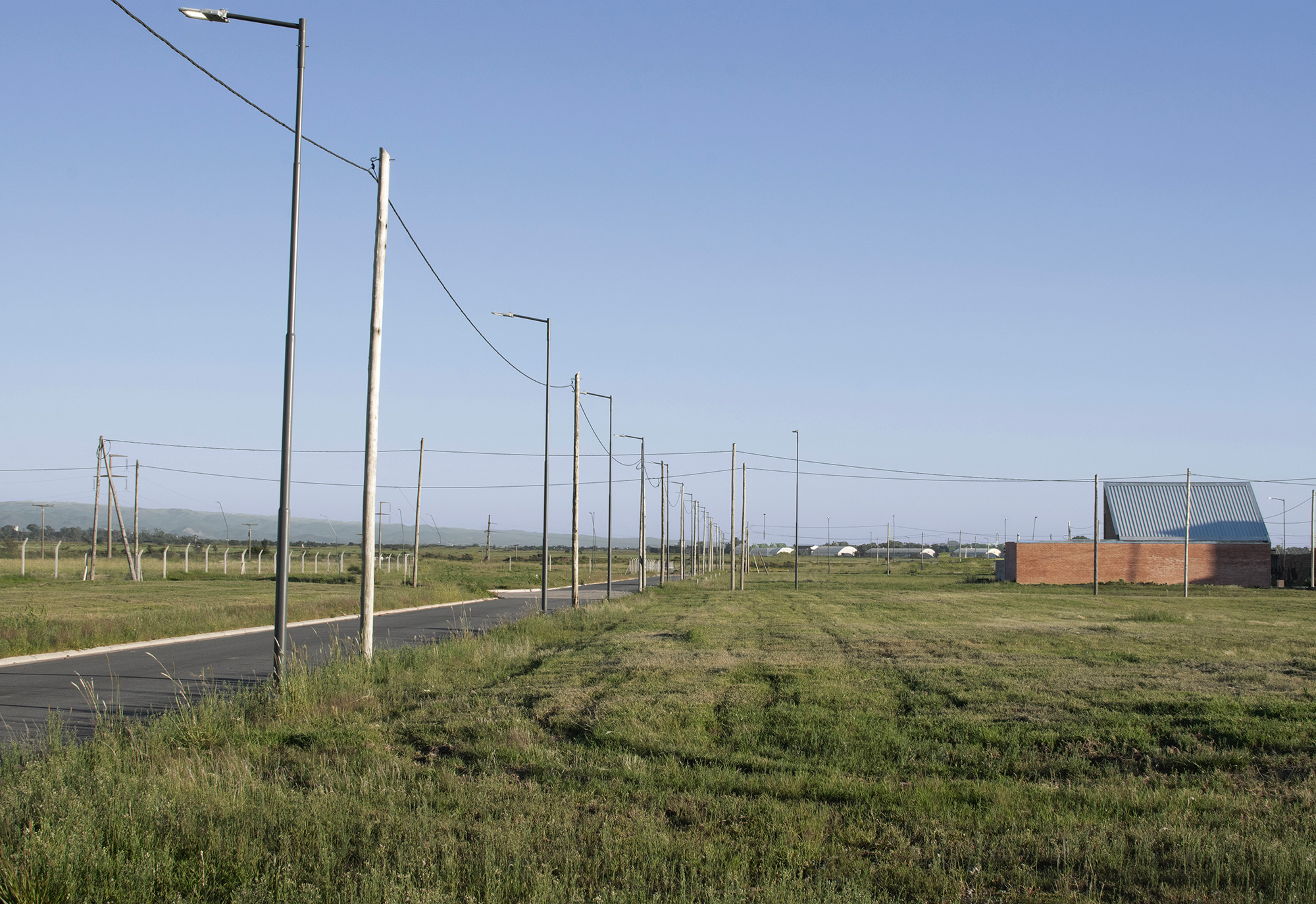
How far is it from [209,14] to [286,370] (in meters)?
4.16

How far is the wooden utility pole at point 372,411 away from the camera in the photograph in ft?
48.3

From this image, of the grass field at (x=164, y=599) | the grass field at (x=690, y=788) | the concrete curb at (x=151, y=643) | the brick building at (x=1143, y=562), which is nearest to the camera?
the grass field at (x=690, y=788)

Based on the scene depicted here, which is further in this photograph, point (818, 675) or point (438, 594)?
point (438, 594)

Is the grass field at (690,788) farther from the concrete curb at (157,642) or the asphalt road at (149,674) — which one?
the concrete curb at (157,642)

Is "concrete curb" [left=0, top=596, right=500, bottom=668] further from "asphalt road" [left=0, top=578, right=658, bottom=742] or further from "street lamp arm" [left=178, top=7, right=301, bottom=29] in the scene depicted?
"street lamp arm" [left=178, top=7, right=301, bottom=29]

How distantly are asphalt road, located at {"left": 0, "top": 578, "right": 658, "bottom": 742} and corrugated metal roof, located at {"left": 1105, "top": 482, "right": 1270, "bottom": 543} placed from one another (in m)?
65.9

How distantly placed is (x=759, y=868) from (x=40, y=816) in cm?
459

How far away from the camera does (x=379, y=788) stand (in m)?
7.87

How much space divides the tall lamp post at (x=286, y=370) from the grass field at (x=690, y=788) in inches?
32.4

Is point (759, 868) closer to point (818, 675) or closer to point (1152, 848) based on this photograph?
point (1152, 848)

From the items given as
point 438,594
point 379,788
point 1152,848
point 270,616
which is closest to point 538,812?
point 379,788

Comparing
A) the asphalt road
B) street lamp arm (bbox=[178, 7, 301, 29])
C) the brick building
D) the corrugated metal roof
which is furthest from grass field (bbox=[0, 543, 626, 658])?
the corrugated metal roof

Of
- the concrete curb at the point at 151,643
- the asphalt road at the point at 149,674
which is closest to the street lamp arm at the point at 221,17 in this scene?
the asphalt road at the point at 149,674

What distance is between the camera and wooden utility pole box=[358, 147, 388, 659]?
48.3ft
